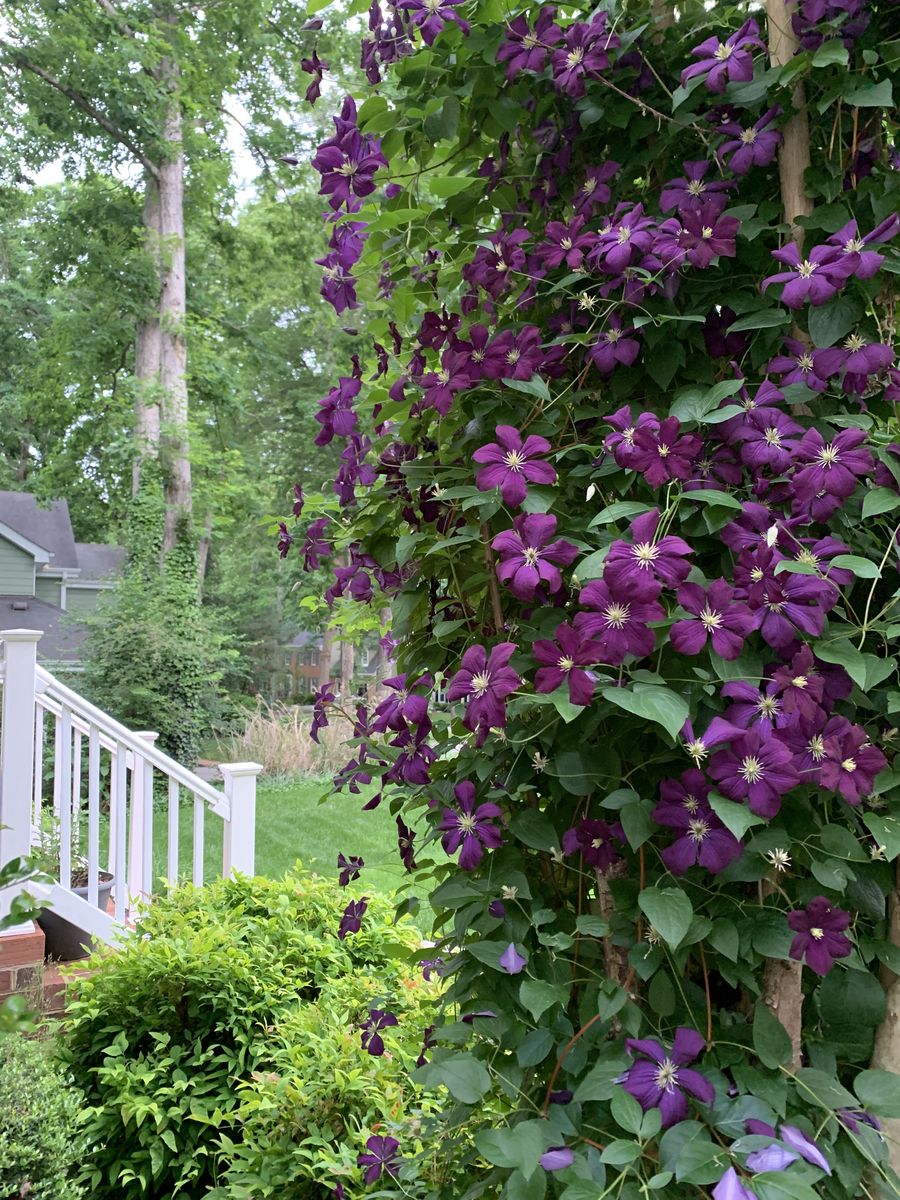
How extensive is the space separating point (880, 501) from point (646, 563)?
23 centimetres

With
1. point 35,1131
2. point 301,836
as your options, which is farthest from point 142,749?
point 301,836

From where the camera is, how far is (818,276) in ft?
2.74

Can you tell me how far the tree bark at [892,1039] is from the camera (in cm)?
88

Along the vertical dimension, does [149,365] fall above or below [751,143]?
above

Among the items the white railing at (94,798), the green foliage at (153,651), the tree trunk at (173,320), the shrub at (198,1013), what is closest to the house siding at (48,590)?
the tree trunk at (173,320)

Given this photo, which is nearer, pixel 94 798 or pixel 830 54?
pixel 830 54

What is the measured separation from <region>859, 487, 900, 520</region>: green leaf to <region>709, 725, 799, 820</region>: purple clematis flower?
0.23m

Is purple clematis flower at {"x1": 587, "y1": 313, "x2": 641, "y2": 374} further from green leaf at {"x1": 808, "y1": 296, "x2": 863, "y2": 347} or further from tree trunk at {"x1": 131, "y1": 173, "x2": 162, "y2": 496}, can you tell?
tree trunk at {"x1": 131, "y1": 173, "x2": 162, "y2": 496}

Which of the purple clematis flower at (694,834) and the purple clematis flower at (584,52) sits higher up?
the purple clematis flower at (584,52)

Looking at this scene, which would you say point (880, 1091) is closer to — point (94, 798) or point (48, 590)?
point (94, 798)

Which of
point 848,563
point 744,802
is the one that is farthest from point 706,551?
point 744,802

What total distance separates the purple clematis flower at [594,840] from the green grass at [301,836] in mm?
4229

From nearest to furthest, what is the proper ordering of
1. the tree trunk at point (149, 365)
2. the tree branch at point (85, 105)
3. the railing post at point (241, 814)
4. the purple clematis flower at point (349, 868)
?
1. the purple clematis flower at point (349, 868)
2. the railing post at point (241, 814)
3. the tree trunk at point (149, 365)
4. the tree branch at point (85, 105)

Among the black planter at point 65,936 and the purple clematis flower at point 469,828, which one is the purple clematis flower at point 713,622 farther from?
the black planter at point 65,936
